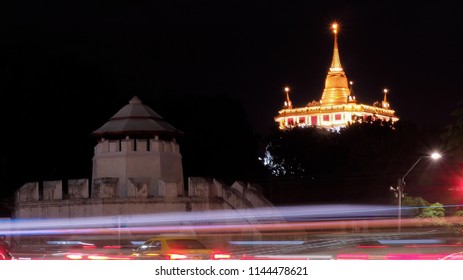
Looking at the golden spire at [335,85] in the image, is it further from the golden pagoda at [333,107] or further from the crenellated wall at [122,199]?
the crenellated wall at [122,199]

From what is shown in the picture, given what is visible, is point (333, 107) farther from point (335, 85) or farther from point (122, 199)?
point (122, 199)

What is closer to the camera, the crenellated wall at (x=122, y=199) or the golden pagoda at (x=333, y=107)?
the crenellated wall at (x=122, y=199)

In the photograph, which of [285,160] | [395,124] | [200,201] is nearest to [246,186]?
[200,201]

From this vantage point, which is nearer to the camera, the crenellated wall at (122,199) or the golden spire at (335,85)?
the crenellated wall at (122,199)

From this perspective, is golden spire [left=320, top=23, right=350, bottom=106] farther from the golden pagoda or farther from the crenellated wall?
the crenellated wall

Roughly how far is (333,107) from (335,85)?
6.73m

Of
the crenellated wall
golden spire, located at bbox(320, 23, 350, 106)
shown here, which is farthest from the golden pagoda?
the crenellated wall

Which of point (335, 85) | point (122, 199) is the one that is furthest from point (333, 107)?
point (122, 199)

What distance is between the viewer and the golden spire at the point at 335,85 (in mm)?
140375

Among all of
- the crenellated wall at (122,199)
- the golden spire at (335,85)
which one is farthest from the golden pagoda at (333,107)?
the crenellated wall at (122,199)

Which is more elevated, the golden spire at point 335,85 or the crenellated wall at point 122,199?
the golden spire at point 335,85

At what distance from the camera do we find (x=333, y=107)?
451 feet

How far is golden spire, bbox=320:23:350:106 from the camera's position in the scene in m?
140
